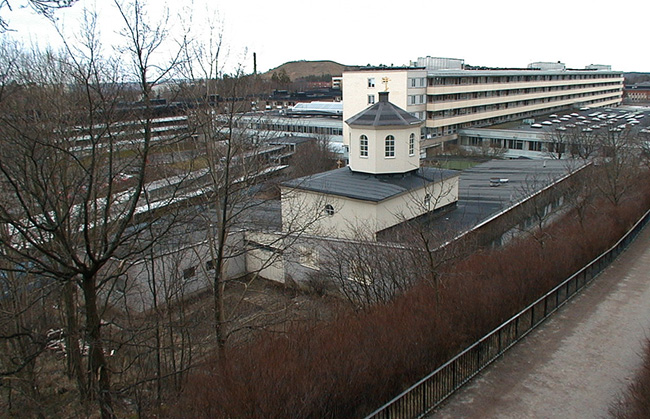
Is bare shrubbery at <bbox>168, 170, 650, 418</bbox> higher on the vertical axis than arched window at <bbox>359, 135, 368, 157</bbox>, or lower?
lower

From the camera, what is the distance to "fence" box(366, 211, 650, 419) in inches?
375

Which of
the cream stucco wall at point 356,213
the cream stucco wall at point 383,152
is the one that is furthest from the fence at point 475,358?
the cream stucco wall at point 383,152

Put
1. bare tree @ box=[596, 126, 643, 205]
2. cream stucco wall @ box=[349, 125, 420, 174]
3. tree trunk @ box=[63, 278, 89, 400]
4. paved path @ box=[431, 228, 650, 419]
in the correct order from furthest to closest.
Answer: bare tree @ box=[596, 126, 643, 205], cream stucco wall @ box=[349, 125, 420, 174], tree trunk @ box=[63, 278, 89, 400], paved path @ box=[431, 228, 650, 419]

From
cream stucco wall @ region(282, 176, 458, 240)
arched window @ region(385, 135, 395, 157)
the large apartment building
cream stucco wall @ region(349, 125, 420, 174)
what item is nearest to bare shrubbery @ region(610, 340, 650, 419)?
cream stucco wall @ region(282, 176, 458, 240)

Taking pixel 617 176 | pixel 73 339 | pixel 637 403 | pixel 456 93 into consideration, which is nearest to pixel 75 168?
pixel 73 339

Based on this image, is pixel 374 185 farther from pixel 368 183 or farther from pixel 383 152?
pixel 383 152

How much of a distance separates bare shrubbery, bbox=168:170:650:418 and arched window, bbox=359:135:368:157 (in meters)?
8.44

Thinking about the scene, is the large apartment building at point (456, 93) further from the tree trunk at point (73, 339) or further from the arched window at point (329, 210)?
the tree trunk at point (73, 339)

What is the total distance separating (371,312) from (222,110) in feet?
20.4

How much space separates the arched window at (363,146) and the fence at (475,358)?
10451mm

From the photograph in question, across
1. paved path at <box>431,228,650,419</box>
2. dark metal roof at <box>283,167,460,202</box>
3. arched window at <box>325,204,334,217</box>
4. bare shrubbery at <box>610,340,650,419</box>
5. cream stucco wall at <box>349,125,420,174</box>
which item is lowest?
paved path at <box>431,228,650,419</box>

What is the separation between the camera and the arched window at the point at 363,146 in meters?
23.5

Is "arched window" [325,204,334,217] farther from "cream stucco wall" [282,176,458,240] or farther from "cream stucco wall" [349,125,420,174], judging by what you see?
"cream stucco wall" [349,125,420,174]

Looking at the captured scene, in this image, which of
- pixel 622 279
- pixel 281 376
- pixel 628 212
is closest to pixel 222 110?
pixel 281 376
